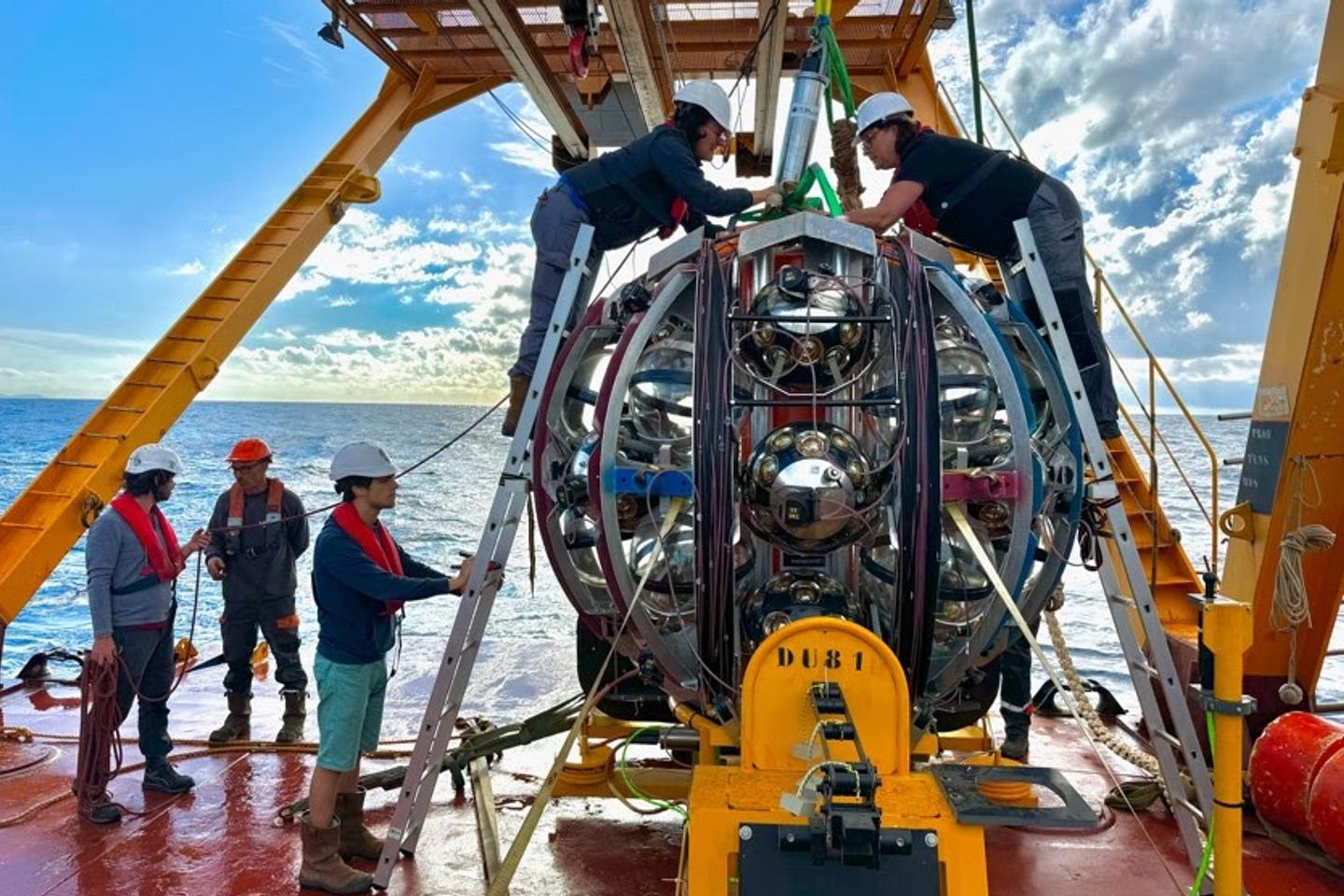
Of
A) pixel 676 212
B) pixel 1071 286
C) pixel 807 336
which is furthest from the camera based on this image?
pixel 676 212

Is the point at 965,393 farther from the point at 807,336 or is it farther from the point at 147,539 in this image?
the point at 147,539

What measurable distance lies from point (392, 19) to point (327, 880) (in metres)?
6.07

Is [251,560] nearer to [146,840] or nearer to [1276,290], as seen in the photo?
[146,840]

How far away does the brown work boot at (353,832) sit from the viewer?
13.5ft

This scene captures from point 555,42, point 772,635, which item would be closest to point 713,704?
point 772,635

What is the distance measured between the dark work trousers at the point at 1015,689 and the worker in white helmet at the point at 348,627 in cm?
308

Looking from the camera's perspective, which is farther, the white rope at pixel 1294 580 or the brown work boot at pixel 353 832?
the white rope at pixel 1294 580


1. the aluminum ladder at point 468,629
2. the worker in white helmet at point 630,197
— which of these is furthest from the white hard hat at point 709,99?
the aluminum ladder at point 468,629

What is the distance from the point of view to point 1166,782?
137 inches

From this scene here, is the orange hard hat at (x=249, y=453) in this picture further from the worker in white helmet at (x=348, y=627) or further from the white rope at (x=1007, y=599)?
the white rope at (x=1007, y=599)

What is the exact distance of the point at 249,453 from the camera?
19.5ft

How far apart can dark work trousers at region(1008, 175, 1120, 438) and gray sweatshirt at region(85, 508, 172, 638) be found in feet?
14.7

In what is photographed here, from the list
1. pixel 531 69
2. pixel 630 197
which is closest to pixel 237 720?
pixel 630 197

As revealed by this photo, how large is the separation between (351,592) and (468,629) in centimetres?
53
